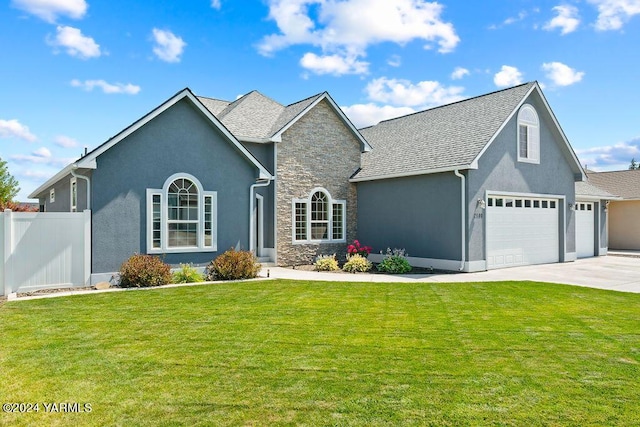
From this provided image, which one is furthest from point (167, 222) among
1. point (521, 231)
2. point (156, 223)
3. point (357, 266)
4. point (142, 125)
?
point (521, 231)

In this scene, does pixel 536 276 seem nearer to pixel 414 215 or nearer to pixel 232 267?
pixel 414 215

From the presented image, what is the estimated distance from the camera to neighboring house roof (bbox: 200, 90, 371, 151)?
17609 mm

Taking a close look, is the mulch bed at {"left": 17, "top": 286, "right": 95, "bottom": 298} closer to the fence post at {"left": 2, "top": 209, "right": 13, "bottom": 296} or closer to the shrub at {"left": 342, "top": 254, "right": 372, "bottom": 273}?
the fence post at {"left": 2, "top": 209, "right": 13, "bottom": 296}

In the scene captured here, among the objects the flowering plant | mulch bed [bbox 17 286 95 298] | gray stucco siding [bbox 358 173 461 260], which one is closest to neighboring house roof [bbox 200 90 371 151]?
gray stucco siding [bbox 358 173 461 260]

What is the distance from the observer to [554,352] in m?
6.26

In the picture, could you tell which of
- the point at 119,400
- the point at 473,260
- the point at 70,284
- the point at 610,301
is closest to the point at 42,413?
the point at 119,400

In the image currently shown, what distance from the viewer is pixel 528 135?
1834cm

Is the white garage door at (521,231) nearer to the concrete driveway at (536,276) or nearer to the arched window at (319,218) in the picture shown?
the concrete driveway at (536,276)

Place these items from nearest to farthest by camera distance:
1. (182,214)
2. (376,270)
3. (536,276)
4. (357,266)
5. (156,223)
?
1. (156,223)
2. (182,214)
3. (536,276)
4. (357,266)
5. (376,270)

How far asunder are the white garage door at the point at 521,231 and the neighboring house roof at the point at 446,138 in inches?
91.2

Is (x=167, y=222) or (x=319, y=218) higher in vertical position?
(x=319, y=218)

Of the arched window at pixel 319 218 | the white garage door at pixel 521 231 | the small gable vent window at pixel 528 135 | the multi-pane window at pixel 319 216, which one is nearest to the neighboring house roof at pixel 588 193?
the white garage door at pixel 521 231

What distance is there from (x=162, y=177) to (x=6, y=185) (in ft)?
111

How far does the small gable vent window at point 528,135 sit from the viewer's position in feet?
59.0
